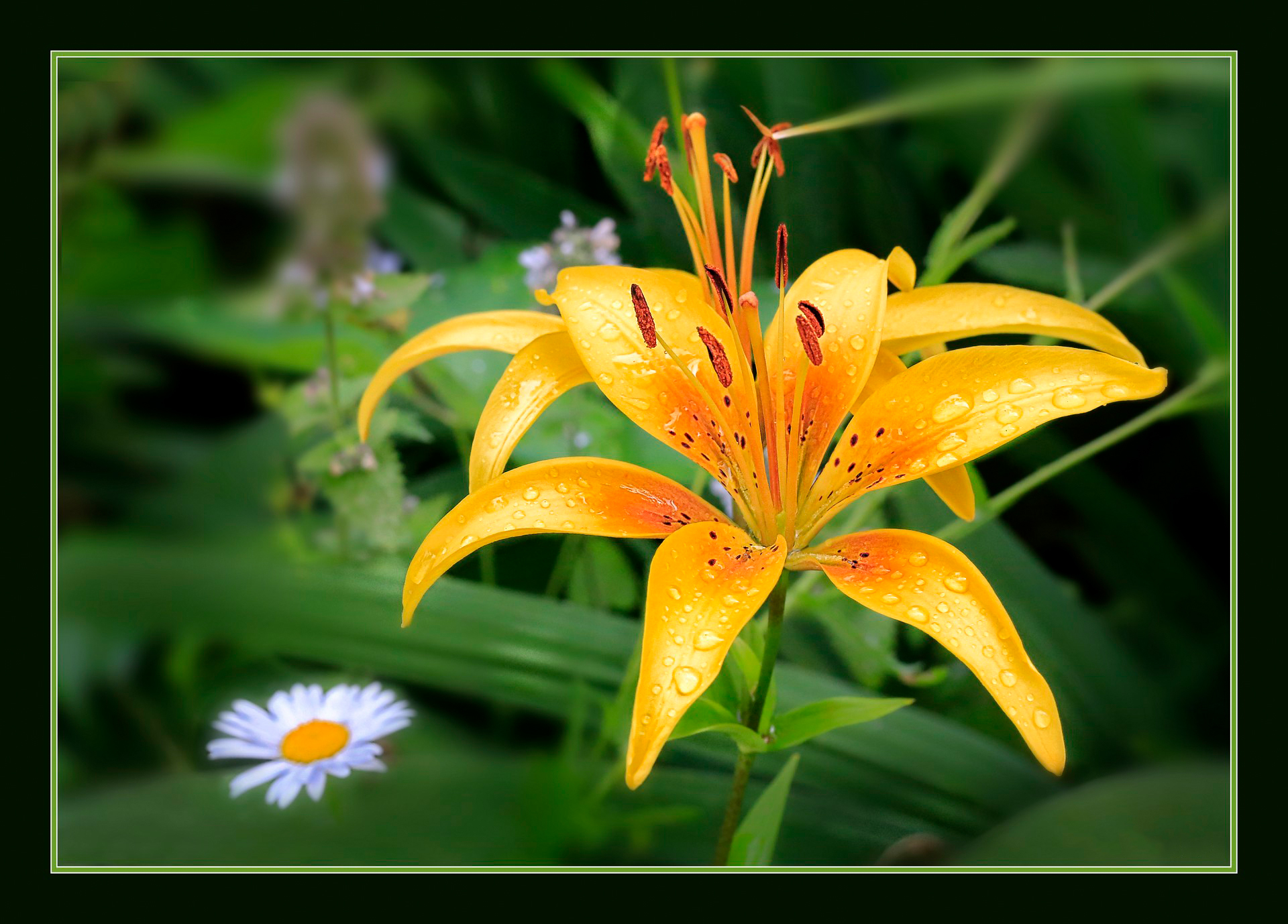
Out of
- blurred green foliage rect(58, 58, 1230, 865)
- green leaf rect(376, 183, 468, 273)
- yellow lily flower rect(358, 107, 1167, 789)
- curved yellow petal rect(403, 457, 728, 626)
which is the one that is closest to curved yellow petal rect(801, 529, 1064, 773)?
yellow lily flower rect(358, 107, 1167, 789)

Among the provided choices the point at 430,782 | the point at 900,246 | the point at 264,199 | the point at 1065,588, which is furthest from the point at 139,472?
the point at 1065,588

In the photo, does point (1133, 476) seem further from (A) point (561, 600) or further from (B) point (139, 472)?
(B) point (139, 472)

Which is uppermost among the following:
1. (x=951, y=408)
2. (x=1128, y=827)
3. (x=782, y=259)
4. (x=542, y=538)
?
(x=782, y=259)

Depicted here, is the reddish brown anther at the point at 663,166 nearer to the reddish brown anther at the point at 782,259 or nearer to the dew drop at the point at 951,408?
the reddish brown anther at the point at 782,259

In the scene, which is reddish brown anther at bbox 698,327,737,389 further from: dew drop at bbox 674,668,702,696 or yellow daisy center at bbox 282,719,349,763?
yellow daisy center at bbox 282,719,349,763

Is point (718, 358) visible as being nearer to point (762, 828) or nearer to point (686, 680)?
point (686, 680)

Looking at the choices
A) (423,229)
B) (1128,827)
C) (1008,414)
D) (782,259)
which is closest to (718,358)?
(782,259)

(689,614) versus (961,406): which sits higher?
(961,406)
